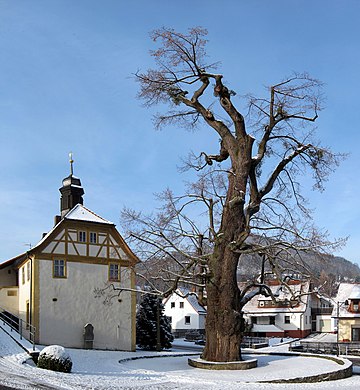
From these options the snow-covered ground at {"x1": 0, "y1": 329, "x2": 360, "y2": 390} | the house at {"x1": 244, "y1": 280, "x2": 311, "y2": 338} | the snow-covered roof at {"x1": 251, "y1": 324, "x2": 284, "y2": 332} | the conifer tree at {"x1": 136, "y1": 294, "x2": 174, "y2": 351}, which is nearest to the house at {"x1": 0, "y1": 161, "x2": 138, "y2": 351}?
the conifer tree at {"x1": 136, "y1": 294, "x2": 174, "y2": 351}

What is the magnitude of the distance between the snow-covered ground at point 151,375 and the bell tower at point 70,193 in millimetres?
11733

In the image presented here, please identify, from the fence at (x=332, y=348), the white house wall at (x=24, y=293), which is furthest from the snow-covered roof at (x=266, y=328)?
the white house wall at (x=24, y=293)

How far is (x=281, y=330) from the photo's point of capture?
5878 cm

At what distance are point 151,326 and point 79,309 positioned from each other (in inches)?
234

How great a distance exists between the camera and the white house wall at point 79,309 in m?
29.6

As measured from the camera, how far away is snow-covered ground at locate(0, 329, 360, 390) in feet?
49.0

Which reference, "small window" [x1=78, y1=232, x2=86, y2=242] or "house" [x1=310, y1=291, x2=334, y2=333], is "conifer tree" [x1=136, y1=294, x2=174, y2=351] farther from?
"house" [x1=310, y1=291, x2=334, y2=333]

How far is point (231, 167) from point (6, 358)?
10524mm

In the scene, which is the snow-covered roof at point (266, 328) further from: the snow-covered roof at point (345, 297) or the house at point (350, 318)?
the house at point (350, 318)

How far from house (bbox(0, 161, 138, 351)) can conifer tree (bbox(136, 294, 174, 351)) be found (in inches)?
93.1

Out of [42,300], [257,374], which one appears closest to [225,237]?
[257,374]

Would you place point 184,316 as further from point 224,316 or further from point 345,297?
point 224,316

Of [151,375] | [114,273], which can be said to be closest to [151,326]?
[114,273]

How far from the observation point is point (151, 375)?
18.0 m
